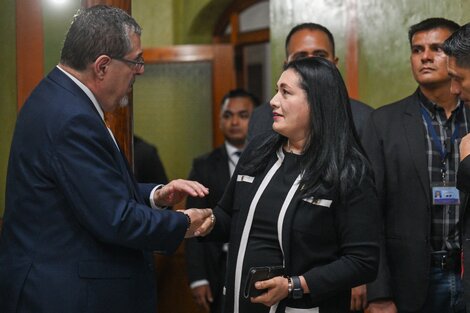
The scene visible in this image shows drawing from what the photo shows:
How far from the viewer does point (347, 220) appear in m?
2.84

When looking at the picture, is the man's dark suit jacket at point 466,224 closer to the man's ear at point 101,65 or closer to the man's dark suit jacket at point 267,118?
the man's dark suit jacket at point 267,118

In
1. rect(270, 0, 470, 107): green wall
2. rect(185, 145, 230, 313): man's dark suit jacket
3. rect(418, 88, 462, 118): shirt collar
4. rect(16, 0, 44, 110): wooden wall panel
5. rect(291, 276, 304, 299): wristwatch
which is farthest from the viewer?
rect(270, 0, 470, 107): green wall

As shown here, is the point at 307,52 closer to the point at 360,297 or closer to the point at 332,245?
the point at 360,297

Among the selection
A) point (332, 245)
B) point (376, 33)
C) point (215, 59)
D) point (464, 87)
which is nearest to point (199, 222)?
point (332, 245)

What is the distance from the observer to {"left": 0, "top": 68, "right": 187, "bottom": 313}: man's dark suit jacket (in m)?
2.54

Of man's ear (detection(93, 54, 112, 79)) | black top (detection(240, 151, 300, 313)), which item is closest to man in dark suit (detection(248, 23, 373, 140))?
black top (detection(240, 151, 300, 313))

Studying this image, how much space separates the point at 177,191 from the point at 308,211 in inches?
19.1

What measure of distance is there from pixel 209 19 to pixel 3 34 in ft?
10.8

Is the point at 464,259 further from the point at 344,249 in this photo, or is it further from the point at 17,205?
the point at 17,205

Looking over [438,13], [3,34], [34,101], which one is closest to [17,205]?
[34,101]

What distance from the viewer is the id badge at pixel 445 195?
133 inches

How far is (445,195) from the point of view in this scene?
11.1 feet

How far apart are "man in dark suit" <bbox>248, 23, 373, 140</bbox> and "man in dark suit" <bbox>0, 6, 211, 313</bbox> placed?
1.19 metres

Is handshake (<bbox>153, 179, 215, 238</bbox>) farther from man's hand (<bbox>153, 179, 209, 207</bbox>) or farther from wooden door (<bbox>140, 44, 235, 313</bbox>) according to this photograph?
wooden door (<bbox>140, 44, 235, 313</bbox>)
